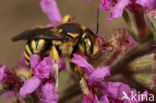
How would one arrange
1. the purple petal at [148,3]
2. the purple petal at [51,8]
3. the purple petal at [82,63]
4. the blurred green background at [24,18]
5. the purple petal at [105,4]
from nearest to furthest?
the purple petal at [148,3] < the purple petal at [82,63] < the purple petal at [105,4] < the purple petal at [51,8] < the blurred green background at [24,18]

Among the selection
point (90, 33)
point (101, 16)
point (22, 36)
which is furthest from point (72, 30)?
point (101, 16)

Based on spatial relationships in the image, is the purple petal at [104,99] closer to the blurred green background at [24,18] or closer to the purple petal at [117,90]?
the purple petal at [117,90]

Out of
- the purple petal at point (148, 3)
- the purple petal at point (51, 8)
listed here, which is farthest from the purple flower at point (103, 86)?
the purple petal at point (51, 8)

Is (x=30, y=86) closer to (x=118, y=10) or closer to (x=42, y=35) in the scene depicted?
(x=42, y=35)

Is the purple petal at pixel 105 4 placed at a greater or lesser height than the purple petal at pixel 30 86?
greater

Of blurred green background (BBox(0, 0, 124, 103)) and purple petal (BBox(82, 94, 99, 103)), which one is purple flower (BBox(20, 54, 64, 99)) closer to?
purple petal (BBox(82, 94, 99, 103))
